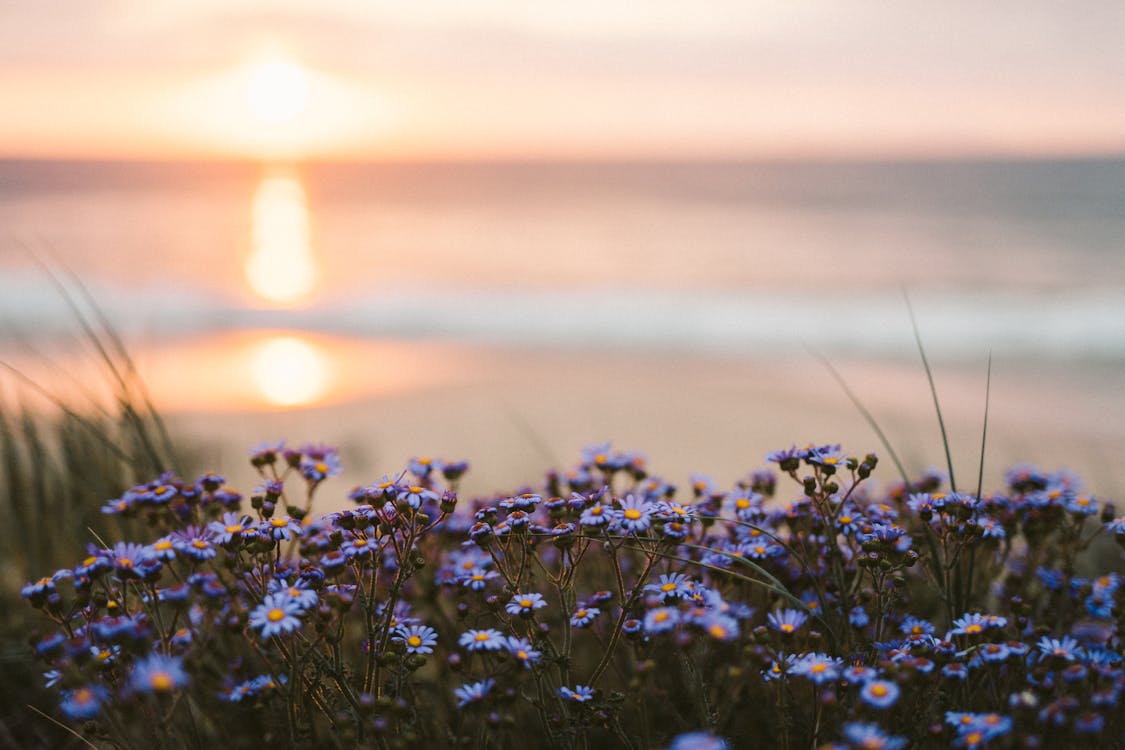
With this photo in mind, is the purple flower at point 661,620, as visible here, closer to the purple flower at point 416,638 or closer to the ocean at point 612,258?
the purple flower at point 416,638

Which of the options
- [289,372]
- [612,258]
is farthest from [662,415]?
[612,258]

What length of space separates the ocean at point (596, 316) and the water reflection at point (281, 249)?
0.32 feet

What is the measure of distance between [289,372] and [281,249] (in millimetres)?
8533

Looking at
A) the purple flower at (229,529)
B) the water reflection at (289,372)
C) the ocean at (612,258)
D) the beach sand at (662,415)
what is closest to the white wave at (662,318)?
the ocean at (612,258)

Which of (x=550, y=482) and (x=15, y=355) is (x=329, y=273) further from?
(x=550, y=482)

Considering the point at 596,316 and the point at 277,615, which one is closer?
the point at 277,615

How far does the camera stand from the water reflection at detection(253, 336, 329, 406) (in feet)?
27.9

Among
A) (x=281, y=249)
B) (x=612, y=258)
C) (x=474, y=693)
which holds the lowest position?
(x=474, y=693)

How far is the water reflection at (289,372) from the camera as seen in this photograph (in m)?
8.50

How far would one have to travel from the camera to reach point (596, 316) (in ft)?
39.5

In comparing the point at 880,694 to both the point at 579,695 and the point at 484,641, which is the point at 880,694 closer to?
the point at 579,695

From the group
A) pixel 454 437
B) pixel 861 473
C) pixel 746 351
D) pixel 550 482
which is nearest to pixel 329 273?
pixel 746 351

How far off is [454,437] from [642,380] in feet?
7.61

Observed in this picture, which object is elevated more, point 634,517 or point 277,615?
point 634,517
